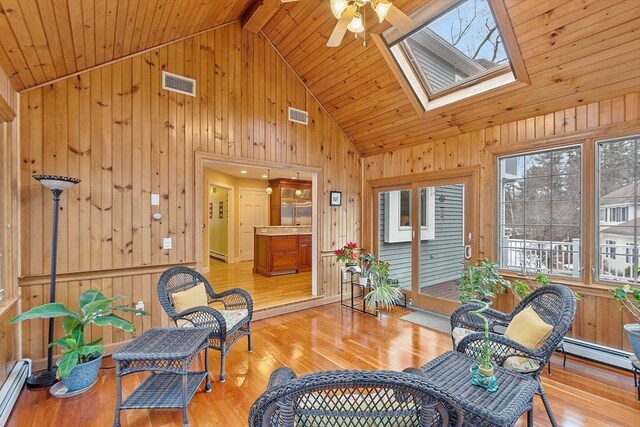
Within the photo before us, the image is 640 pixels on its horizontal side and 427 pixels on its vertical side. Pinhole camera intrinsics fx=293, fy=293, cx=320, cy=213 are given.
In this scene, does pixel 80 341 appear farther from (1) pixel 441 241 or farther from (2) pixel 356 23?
(1) pixel 441 241

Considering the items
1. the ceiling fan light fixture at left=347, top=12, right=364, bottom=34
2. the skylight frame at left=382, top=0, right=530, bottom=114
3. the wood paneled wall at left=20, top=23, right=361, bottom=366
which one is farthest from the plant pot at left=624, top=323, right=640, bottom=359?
the wood paneled wall at left=20, top=23, right=361, bottom=366

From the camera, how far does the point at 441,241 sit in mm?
4406

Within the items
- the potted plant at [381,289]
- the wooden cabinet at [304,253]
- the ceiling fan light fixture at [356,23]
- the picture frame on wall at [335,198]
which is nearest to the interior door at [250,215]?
the wooden cabinet at [304,253]

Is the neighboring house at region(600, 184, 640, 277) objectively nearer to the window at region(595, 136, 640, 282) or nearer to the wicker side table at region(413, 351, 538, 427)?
the window at region(595, 136, 640, 282)

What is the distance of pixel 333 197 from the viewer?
5.07 m

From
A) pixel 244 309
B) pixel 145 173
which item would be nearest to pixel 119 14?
pixel 145 173

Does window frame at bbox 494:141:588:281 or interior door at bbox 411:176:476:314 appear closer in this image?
window frame at bbox 494:141:588:281

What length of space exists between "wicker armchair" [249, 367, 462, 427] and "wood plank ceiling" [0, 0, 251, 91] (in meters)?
2.68

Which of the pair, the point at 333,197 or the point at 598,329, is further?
the point at 333,197

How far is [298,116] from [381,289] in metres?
2.96

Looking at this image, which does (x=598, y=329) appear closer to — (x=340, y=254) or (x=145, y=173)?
(x=340, y=254)

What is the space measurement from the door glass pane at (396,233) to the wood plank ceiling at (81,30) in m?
3.61

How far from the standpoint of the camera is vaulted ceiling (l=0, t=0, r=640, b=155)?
2.24 meters

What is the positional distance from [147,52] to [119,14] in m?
0.95
